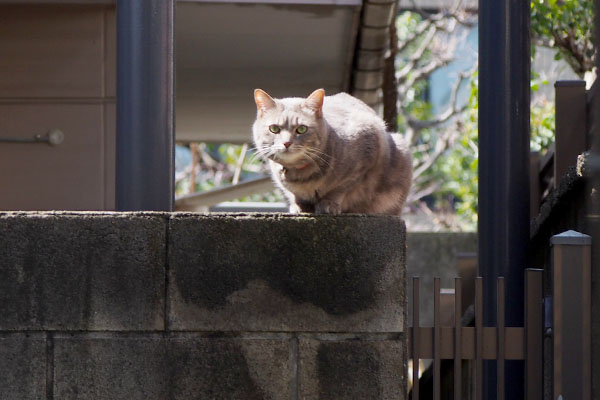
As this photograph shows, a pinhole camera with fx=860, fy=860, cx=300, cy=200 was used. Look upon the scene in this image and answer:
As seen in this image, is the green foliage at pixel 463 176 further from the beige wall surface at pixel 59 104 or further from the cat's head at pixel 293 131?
the cat's head at pixel 293 131

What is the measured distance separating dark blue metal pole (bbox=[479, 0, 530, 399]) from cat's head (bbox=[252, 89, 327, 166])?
1.03m

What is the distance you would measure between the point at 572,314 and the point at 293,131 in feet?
4.58

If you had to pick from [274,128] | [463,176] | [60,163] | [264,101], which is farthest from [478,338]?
[463,176]

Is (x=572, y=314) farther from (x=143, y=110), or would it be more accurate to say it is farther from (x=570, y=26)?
(x=570, y=26)

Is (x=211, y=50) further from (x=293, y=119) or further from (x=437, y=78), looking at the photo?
(x=437, y=78)

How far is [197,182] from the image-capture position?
53.6 ft

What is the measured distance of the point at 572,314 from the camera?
3.50 metres

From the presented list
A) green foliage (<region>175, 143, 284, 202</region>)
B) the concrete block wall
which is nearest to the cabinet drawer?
the concrete block wall

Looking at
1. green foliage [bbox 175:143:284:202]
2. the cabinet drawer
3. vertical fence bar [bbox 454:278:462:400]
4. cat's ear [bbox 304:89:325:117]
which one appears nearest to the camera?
vertical fence bar [bbox 454:278:462:400]

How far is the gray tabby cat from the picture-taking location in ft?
12.4

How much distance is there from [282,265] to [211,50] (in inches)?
162

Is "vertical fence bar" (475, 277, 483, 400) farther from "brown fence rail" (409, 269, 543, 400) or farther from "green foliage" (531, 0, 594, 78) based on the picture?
"green foliage" (531, 0, 594, 78)

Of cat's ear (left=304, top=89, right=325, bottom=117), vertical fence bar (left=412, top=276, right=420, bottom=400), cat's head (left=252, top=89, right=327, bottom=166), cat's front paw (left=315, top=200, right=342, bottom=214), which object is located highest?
cat's ear (left=304, top=89, right=325, bottom=117)

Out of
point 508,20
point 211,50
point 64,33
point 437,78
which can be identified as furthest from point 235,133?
point 437,78
